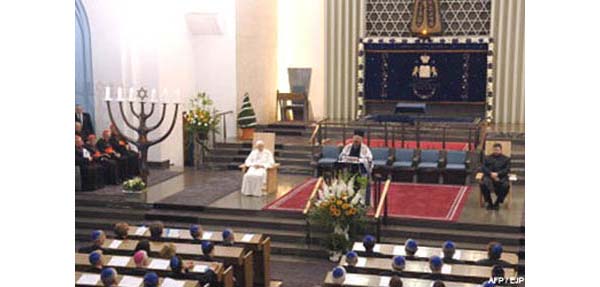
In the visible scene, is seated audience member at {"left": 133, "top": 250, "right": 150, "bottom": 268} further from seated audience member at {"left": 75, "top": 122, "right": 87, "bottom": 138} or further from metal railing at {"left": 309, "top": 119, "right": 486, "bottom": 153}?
metal railing at {"left": 309, "top": 119, "right": 486, "bottom": 153}

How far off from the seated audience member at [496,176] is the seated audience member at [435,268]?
17.4 feet

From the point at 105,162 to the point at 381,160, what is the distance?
579 cm

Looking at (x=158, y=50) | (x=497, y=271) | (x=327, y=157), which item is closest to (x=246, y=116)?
(x=158, y=50)

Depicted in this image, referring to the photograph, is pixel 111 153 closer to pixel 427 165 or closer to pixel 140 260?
pixel 427 165

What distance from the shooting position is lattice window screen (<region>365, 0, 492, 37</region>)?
20734 mm

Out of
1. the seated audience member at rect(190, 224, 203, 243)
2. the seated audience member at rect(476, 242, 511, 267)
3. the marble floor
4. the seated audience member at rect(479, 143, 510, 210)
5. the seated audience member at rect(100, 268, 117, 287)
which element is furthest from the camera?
the seated audience member at rect(479, 143, 510, 210)

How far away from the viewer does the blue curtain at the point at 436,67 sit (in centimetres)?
2058

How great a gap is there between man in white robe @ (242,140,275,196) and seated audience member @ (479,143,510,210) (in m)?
4.12

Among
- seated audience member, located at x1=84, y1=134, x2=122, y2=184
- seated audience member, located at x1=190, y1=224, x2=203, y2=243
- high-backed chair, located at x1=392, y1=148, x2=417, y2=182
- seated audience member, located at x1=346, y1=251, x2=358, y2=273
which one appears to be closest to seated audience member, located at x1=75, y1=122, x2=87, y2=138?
seated audience member, located at x1=84, y1=134, x2=122, y2=184

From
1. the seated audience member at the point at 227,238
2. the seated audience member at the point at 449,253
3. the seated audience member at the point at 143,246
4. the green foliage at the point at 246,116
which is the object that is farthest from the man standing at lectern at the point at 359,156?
the green foliage at the point at 246,116

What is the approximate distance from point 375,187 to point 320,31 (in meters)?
10.7

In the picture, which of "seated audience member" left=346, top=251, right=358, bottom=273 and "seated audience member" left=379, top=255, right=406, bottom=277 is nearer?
"seated audience member" left=379, top=255, right=406, bottom=277
